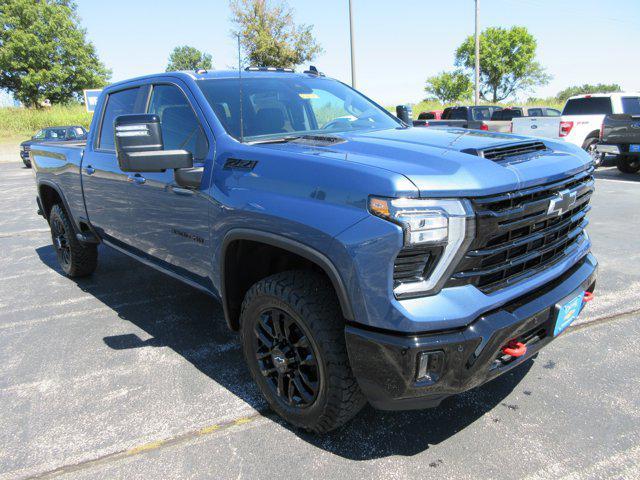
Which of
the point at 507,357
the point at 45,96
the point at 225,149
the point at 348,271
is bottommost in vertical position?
the point at 507,357

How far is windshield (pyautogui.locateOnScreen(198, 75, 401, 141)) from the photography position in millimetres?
3094

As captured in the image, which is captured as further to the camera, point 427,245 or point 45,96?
point 45,96

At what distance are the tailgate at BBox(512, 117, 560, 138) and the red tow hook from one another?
12143 millimetres

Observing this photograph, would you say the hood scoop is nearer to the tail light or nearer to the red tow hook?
the red tow hook

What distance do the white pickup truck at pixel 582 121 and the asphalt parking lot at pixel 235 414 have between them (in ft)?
30.5

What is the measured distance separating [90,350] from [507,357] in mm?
2958

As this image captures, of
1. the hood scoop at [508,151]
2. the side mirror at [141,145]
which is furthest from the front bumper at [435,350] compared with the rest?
the side mirror at [141,145]

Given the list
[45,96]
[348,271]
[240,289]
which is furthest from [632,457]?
[45,96]

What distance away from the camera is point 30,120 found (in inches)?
1303

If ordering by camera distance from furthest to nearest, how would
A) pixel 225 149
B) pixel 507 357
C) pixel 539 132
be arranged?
1. pixel 539 132
2. pixel 225 149
3. pixel 507 357

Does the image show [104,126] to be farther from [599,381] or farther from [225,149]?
[599,381]

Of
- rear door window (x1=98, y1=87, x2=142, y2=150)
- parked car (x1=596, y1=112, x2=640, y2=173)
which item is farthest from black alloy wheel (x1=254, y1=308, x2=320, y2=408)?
parked car (x1=596, y1=112, x2=640, y2=173)

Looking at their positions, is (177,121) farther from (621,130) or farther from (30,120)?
(30,120)

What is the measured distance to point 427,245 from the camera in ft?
6.43
